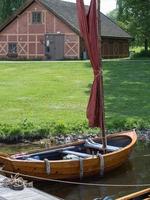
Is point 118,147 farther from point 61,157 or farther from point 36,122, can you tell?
point 36,122

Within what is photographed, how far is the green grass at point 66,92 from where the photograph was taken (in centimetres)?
2372

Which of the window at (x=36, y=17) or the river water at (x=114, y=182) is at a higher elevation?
the window at (x=36, y=17)

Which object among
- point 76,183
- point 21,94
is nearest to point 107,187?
point 76,183

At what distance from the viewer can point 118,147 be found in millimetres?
17469

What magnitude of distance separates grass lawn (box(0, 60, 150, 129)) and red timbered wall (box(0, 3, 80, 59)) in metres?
9.24

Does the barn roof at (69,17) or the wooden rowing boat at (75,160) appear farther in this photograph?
the barn roof at (69,17)

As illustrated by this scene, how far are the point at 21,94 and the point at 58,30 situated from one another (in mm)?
25323

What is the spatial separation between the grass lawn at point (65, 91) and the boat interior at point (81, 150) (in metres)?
4.96

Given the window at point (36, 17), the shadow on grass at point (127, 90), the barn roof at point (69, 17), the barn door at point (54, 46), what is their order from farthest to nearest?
1. the window at point (36, 17)
2. the barn door at point (54, 46)
3. the barn roof at point (69, 17)
4. the shadow on grass at point (127, 90)

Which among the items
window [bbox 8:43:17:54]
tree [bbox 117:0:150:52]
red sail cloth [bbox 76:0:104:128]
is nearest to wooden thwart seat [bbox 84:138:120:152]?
red sail cloth [bbox 76:0:104:128]

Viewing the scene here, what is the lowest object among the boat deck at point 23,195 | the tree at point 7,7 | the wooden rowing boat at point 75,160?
the wooden rowing boat at point 75,160

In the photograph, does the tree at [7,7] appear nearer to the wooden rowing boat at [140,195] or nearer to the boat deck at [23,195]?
the boat deck at [23,195]

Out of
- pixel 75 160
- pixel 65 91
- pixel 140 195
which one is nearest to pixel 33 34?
pixel 65 91

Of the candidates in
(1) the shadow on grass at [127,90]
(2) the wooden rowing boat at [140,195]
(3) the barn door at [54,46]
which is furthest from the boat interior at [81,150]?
(3) the barn door at [54,46]
